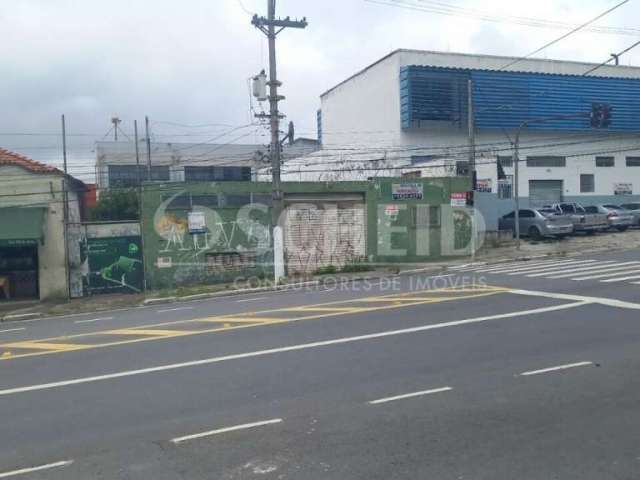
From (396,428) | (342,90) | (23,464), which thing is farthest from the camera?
(342,90)

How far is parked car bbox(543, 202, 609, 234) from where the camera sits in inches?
1252

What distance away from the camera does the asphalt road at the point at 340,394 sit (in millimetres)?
5391

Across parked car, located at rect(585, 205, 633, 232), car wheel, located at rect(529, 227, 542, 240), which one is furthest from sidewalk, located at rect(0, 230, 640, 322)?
parked car, located at rect(585, 205, 633, 232)

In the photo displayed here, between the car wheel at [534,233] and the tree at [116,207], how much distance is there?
82.2 ft

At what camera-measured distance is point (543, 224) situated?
3111cm

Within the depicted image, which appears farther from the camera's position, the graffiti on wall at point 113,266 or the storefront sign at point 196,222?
the storefront sign at point 196,222

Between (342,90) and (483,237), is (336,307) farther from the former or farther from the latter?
(342,90)

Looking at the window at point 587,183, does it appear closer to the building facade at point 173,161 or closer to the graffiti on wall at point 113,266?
the building facade at point 173,161

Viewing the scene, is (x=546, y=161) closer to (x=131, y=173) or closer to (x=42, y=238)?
(x=42, y=238)

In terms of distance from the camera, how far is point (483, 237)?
30562mm

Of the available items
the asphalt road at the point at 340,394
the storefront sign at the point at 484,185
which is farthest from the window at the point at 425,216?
the asphalt road at the point at 340,394

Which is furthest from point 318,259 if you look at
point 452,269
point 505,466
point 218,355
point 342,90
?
point 342,90

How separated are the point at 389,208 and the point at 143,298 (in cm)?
1124

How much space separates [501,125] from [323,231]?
784 inches
